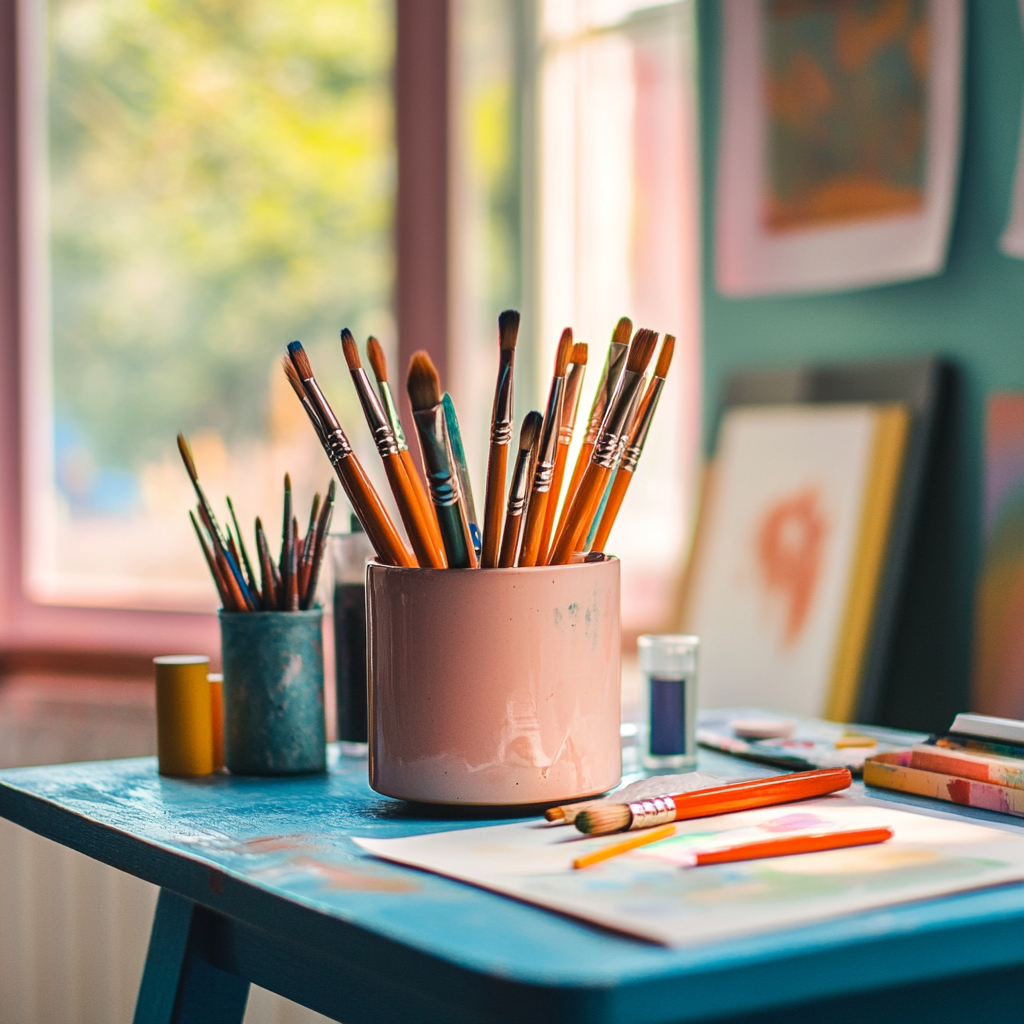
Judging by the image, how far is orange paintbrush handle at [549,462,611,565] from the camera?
854 mm

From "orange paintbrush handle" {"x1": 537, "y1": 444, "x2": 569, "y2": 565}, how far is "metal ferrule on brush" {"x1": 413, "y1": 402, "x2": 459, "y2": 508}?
6 centimetres

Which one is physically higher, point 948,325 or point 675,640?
point 948,325

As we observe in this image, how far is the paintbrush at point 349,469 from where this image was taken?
0.84 meters

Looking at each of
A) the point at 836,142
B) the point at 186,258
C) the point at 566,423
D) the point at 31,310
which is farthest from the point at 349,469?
the point at 31,310

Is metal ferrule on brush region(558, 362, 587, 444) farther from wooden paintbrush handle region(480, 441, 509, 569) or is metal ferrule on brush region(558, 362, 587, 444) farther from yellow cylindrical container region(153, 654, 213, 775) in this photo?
yellow cylindrical container region(153, 654, 213, 775)

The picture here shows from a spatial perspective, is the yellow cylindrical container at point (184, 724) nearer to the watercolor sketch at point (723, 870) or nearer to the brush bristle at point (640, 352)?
the watercolor sketch at point (723, 870)

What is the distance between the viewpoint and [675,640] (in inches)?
42.2

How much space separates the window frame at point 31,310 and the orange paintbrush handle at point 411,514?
1274 mm

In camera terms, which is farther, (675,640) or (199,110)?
(199,110)

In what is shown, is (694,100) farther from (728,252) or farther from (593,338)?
(593,338)

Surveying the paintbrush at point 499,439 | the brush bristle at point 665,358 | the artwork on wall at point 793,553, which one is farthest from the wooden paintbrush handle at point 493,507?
the artwork on wall at point 793,553

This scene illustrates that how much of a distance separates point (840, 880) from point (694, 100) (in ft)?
4.37

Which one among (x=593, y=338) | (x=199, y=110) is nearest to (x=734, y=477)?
(x=593, y=338)

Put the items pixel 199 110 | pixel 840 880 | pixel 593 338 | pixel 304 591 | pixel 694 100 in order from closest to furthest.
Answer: pixel 840 880
pixel 304 591
pixel 694 100
pixel 593 338
pixel 199 110
